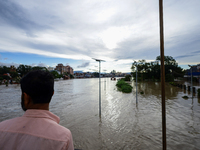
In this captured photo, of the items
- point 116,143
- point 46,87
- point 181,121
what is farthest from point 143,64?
point 46,87

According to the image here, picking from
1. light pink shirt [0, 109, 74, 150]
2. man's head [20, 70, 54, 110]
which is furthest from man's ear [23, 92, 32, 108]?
light pink shirt [0, 109, 74, 150]

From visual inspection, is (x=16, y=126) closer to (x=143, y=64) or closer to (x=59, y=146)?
(x=59, y=146)

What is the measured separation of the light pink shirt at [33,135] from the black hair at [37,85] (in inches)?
8.0

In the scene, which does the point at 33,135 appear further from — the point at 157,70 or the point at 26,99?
the point at 157,70

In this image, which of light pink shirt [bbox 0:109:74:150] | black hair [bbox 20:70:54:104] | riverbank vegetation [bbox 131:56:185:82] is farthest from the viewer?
riverbank vegetation [bbox 131:56:185:82]

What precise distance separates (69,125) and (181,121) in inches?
260

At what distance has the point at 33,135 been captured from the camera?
861 millimetres

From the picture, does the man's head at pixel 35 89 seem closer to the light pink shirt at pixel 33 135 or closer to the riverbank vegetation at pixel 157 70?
the light pink shirt at pixel 33 135

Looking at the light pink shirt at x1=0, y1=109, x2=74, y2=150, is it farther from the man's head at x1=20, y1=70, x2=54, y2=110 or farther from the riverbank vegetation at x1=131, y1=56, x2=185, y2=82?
→ the riverbank vegetation at x1=131, y1=56, x2=185, y2=82

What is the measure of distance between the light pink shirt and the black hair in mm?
204

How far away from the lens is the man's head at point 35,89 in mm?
1058

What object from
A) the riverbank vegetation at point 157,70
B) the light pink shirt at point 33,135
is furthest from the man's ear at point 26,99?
the riverbank vegetation at point 157,70

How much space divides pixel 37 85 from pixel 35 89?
0.04m

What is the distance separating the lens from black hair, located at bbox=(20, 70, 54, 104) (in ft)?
3.46
